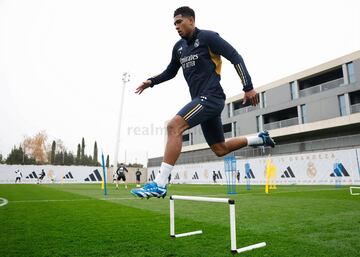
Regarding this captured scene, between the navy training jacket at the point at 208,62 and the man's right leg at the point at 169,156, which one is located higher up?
the navy training jacket at the point at 208,62

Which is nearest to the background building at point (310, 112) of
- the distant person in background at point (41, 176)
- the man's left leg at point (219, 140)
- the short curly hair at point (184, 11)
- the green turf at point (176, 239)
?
the distant person in background at point (41, 176)

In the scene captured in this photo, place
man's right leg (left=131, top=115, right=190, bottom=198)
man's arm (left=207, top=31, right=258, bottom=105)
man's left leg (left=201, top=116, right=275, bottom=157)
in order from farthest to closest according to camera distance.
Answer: man's left leg (left=201, top=116, right=275, bottom=157), man's arm (left=207, top=31, right=258, bottom=105), man's right leg (left=131, top=115, right=190, bottom=198)

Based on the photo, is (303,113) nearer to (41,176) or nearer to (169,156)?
(41,176)

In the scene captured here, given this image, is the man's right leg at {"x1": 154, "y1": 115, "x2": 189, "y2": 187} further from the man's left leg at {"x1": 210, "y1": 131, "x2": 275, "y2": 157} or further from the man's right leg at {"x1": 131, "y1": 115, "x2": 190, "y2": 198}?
the man's left leg at {"x1": 210, "y1": 131, "x2": 275, "y2": 157}

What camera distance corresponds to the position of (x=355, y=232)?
4.32 m

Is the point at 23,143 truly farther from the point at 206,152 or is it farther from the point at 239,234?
the point at 239,234

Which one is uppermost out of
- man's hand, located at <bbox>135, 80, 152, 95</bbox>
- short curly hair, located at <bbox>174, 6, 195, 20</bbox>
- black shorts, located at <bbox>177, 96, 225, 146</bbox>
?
short curly hair, located at <bbox>174, 6, 195, 20</bbox>

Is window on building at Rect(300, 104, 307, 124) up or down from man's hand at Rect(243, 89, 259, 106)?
up

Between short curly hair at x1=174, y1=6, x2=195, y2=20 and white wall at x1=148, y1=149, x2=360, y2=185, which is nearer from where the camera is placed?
short curly hair at x1=174, y1=6, x2=195, y2=20

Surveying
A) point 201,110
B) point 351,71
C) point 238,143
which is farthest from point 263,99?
point 201,110

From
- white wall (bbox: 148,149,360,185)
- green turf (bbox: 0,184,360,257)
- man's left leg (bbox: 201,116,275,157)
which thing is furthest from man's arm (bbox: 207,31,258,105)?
white wall (bbox: 148,149,360,185)

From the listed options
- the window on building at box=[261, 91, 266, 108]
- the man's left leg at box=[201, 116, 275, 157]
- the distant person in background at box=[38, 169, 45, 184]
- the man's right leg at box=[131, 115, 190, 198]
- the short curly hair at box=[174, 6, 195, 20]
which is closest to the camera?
the man's right leg at box=[131, 115, 190, 198]

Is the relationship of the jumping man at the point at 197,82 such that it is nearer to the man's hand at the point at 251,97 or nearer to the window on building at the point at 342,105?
the man's hand at the point at 251,97

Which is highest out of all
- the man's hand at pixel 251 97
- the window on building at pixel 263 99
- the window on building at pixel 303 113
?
the window on building at pixel 263 99
